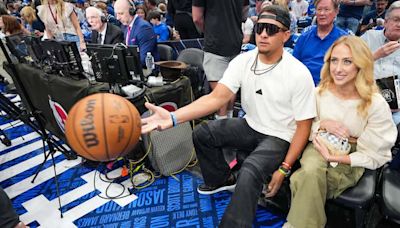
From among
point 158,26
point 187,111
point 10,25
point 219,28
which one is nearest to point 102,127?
point 187,111

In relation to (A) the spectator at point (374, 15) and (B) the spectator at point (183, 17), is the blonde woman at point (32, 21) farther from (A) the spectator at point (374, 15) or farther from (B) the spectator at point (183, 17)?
(A) the spectator at point (374, 15)

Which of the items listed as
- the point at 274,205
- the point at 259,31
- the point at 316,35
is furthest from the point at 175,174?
the point at 316,35

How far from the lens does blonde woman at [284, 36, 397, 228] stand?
182 centimetres

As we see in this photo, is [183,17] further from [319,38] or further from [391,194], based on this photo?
[391,194]

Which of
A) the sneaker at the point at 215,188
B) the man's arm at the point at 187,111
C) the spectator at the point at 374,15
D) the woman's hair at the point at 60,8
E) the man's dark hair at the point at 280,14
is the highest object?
the man's dark hair at the point at 280,14

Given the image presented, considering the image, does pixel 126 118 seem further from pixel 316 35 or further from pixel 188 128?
pixel 316 35

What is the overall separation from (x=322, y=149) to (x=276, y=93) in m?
0.49

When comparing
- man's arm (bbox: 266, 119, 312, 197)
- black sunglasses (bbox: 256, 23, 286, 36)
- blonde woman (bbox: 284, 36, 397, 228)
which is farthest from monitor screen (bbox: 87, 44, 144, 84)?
blonde woman (bbox: 284, 36, 397, 228)

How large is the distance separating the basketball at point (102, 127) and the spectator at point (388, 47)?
207cm

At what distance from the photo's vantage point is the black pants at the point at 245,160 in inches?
72.6

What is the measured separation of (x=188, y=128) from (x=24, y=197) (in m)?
1.66

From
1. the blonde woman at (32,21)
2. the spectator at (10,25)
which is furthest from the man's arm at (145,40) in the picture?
the blonde woman at (32,21)

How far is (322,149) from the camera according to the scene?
193cm

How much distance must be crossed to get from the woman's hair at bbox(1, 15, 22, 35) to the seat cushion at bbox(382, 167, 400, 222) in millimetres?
5823
